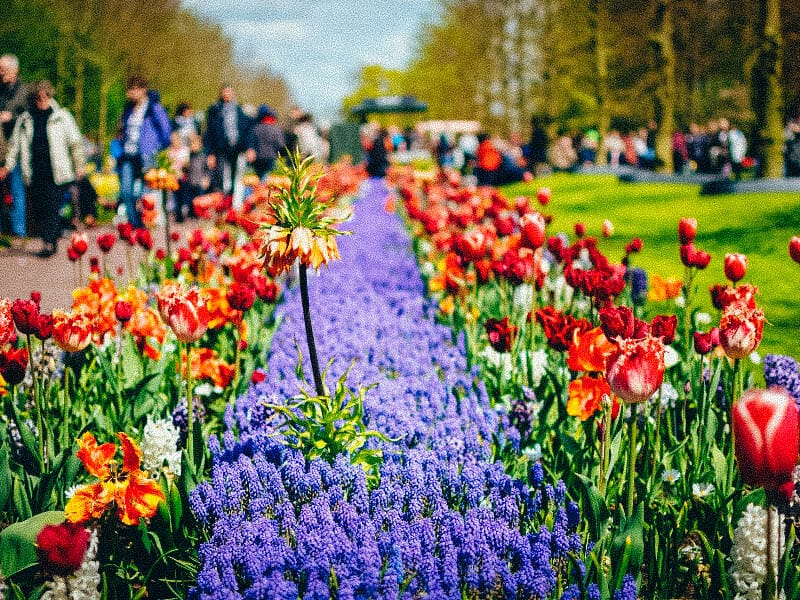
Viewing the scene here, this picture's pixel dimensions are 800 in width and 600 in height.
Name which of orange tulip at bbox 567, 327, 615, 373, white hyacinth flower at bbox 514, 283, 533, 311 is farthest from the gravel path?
orange tulip at bbox 567, 327, 615, 373

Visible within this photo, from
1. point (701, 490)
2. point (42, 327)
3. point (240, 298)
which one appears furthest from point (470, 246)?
point (42, 327)

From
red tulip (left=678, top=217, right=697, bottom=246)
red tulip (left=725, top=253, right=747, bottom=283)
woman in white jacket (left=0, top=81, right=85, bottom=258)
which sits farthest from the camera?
woman in white jacket (left=0, top=81, right=85, bottom=258)

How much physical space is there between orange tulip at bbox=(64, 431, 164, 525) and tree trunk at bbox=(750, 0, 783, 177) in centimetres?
1304

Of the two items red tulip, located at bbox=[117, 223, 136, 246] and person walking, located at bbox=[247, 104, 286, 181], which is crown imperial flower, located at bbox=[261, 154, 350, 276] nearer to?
red tulip, located at bbox=[117, 223, 136, 246]

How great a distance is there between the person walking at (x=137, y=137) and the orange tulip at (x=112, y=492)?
316 inches

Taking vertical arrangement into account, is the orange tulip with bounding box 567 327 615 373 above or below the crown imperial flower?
below

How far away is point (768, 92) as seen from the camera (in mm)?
13492

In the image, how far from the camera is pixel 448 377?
12.7 ft

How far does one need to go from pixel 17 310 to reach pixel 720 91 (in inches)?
1640

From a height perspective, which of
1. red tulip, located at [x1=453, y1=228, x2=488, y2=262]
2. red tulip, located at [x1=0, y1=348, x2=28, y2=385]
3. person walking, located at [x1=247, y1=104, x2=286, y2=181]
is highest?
person walking, located at [x1=247, y1=104, x2=286, y2=181]

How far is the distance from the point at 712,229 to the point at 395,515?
26.7 ft

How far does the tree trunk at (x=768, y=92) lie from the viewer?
43.1 feet

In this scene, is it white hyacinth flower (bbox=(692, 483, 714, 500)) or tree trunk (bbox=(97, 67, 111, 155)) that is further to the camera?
tree trunk (bbox=(97, 67, 111, 155))

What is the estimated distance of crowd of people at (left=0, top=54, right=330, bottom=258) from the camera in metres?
8.33
